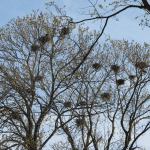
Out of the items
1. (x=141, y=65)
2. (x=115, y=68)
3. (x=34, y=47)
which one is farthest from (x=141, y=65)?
(x=34, y=47)

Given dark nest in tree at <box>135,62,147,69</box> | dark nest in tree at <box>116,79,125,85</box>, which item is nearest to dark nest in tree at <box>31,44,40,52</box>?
dark nest in tree at <box>116,79,125,85</box>

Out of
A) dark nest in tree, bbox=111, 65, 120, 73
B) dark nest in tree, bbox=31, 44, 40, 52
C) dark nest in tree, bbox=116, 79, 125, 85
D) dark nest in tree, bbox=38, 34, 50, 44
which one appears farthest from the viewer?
dark nest in tree, bbox=111, 65, 120, 73

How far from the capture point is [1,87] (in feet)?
27.1

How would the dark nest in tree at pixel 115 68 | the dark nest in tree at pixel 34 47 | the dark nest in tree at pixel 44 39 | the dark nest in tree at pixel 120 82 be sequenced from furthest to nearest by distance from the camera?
1. the dark nest in tree at pixel 115 68
2. the dark nest in tree at pixel 120 82
3. the dark nest in tree at pixel 34 47
4. the dark nest in tree at pixel 44 39

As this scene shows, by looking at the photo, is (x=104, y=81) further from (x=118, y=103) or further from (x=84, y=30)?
(x=84, y=30)

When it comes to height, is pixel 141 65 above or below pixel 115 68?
below

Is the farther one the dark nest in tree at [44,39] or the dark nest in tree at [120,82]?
the dark nest in tree at [120,82]

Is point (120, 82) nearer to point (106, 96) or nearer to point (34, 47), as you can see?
point (106, 96)

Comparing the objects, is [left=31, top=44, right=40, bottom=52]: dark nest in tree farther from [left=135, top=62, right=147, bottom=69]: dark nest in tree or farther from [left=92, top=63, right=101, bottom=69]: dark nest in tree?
[left=135, top=62, right=147, bottom=69]: dark nest in tree

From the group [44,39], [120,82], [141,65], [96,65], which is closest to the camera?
[44,39]

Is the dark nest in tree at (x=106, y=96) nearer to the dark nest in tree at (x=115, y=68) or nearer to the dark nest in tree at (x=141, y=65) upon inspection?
the dark nest in tree at (x=115, y=68)

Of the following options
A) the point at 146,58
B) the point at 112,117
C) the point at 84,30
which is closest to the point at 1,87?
the point at 84,30

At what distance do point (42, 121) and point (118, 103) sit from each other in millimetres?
4492

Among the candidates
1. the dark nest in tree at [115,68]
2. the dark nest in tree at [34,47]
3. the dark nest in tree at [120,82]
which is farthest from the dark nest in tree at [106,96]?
the dark nest in tree at [34,47]
